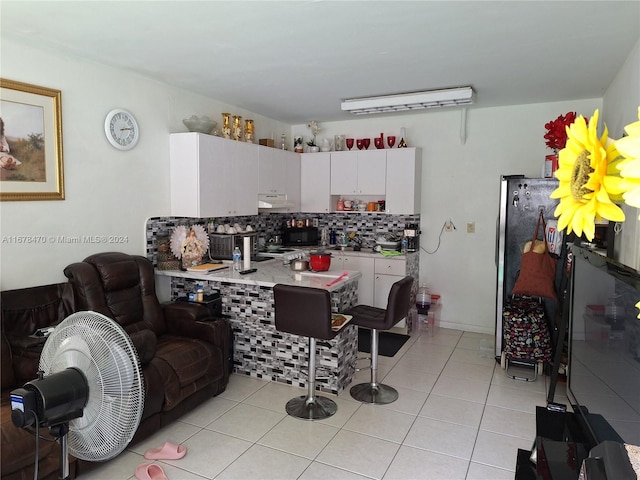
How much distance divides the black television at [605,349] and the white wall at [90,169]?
130 inches

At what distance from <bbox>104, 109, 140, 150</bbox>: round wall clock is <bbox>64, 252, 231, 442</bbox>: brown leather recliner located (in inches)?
36.6

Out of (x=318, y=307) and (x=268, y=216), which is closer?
(x=318, y=307)

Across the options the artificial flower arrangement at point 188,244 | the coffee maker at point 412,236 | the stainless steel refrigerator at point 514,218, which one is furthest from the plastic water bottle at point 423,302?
the artificial flower arrangement at point 188,244

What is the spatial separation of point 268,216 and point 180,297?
2.02m

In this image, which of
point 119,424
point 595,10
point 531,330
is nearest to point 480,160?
point 531,330

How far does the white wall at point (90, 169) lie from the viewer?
2914 mm

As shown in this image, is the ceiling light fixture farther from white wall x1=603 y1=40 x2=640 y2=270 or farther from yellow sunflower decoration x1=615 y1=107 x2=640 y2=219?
yellow sunflower decoration x1=615 y1=107 x2=640 y2=219

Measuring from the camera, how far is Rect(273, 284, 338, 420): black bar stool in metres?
2.89

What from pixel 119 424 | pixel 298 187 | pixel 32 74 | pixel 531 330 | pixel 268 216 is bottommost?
pixel 531 330

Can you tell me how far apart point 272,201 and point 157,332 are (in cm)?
217

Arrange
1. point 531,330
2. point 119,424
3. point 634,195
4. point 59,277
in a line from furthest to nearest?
point 531,330
point 59,277
point 119,424
point 634,195

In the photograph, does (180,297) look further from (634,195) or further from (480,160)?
(634,195)

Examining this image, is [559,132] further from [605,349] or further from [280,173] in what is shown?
[280,173]

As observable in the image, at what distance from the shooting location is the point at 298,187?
227 inches
